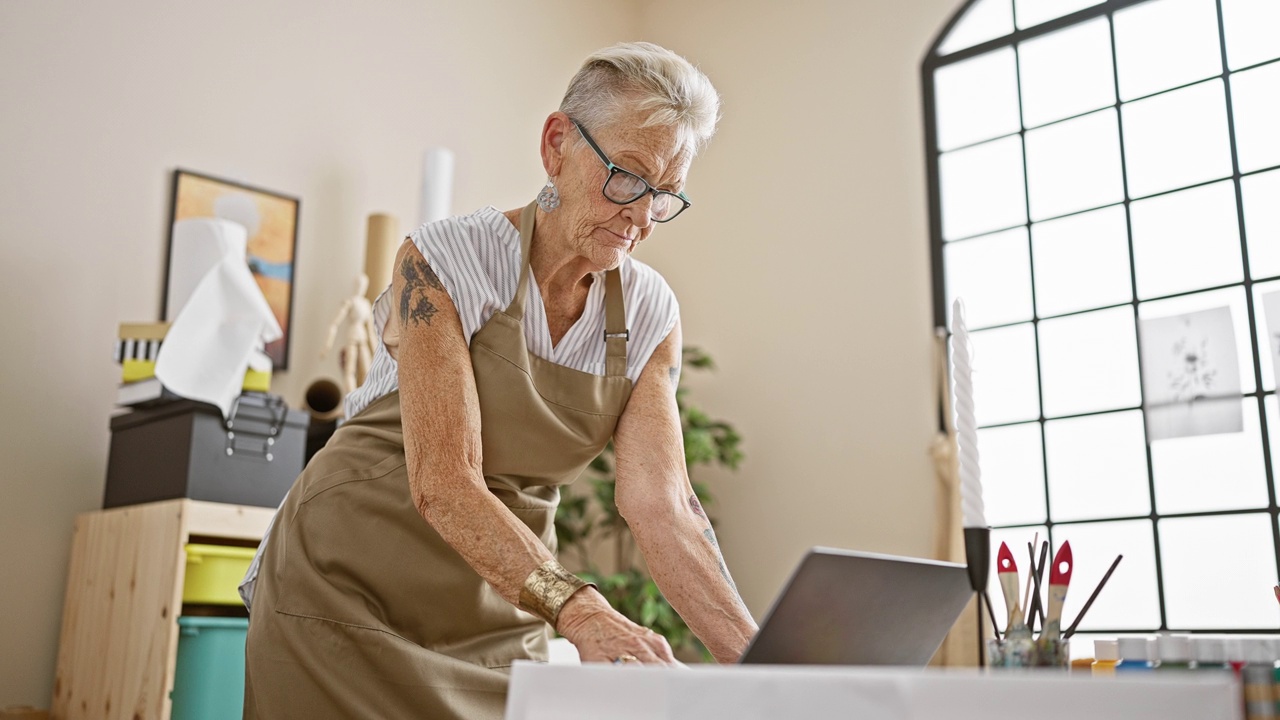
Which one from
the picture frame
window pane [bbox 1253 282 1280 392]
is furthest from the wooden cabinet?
window pane [bbox 1253 282 1280 392]

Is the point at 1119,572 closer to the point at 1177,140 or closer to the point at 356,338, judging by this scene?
the point at 1177,140

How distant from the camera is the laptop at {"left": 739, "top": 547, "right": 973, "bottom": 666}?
831 mm

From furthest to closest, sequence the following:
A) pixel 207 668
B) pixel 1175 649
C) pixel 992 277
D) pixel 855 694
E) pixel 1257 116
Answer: pixel 992 277 < pixel 1257 116 < pixel 207 668 < pixel 1175 649 < pixel 855 694

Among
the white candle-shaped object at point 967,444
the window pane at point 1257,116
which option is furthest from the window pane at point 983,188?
the white candle-shaped object at point 967,444

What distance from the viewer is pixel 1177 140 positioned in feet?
12.2

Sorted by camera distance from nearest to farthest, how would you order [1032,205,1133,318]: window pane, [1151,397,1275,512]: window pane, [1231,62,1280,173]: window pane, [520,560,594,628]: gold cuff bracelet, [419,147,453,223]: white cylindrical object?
[520,560,594,628]: gold cuff bracelet
[1151,397,1275,512]: window pane
[1231,62,1280,173]: window pane
[1032,205,1133,318]: window pane
[419,147,453,223]: white cylindrical object

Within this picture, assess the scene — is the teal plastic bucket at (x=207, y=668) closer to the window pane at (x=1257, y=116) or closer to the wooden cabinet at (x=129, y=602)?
the wooden cabinet at (x=129, y=602)

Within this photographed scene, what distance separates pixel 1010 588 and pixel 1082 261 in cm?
321

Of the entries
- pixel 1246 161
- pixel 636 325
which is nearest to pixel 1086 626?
pixel 1246 161

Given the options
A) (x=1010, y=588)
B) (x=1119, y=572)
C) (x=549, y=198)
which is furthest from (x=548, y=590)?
(x=1119, y=572)

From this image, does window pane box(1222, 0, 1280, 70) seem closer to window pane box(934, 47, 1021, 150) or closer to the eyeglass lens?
window pane box(934, 47, 1021, 150)

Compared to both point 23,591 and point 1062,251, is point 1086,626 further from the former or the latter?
point 23,591

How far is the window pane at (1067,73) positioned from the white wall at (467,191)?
0.40 m

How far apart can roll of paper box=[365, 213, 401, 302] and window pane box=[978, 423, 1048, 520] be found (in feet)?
7.17
